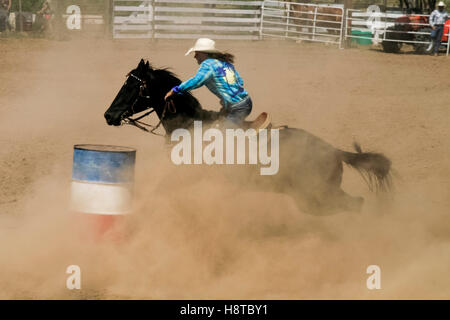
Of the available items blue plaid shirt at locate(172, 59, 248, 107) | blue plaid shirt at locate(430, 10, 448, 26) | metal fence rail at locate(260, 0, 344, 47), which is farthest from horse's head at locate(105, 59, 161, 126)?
metal fence rail at locate(260, 0, 344, 47)

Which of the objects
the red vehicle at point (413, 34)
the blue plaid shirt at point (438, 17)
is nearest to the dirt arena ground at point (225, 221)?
the blue plaid shirt at point (438, 17)

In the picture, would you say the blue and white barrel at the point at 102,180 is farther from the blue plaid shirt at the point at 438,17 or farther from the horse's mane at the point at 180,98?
the blue plaid shirt at the point at 438,17

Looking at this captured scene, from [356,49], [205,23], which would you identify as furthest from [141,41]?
[356,49]

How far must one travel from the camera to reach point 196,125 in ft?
22.8

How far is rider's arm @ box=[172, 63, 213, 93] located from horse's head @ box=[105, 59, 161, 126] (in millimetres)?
369

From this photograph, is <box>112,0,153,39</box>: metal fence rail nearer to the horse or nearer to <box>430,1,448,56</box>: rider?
<box>430,1,448,56</box>: rider

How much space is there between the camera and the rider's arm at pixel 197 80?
6672mm

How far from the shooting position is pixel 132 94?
22.7 feet

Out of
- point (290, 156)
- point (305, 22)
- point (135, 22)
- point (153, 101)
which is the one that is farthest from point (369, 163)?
point (305, 22)

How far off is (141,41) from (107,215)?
54.7 feet

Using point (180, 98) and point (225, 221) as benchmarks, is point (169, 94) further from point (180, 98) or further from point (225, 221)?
point (225, 221)

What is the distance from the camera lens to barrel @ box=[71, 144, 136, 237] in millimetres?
6164

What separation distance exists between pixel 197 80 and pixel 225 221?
145 cm
